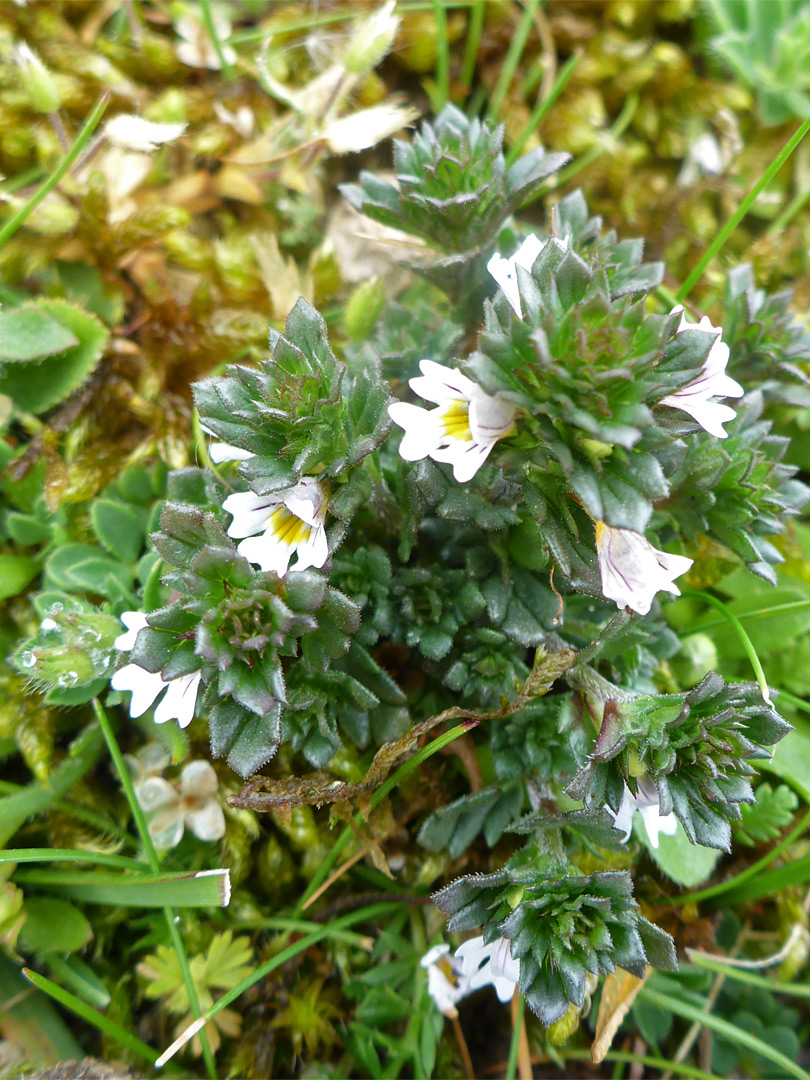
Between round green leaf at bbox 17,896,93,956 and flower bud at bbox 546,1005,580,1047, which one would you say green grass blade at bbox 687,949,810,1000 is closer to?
flower bud at bbox 546,1005,580,1047

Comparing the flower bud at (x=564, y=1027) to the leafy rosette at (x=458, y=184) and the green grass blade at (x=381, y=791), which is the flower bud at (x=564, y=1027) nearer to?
the green grass blade at (x=381, y=791)

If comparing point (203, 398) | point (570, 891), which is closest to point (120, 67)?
point (203, 398)

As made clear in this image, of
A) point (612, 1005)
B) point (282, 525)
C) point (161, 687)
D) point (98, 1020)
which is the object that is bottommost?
point (98, 1020)

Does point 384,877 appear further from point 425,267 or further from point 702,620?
point 425,267

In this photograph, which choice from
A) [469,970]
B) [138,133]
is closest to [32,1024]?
[469,970]

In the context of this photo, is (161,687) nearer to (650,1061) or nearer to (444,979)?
(444,979)

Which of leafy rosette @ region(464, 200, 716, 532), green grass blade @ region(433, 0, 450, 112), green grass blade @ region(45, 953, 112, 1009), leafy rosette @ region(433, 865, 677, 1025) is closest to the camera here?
leafy rosette @ region(464, 200, 716, 532)

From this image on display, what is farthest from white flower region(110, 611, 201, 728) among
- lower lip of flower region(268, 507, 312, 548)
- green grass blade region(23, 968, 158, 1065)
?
green grass blade region(23, 968, 158, 1065)
